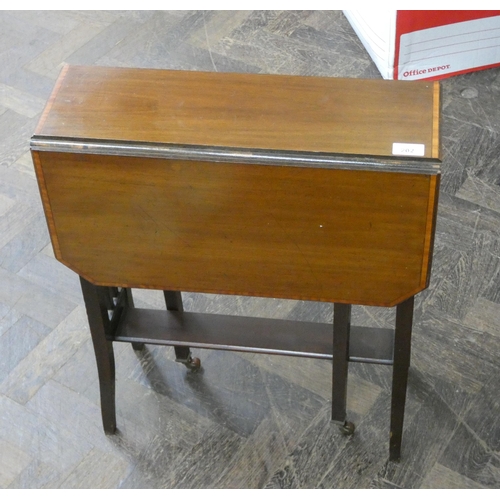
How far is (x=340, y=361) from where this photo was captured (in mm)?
1965

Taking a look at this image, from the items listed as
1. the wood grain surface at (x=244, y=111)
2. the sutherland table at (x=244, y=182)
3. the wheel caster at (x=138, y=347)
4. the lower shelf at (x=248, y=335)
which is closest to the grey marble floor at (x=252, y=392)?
the wheel caster at (x=138, y=347)

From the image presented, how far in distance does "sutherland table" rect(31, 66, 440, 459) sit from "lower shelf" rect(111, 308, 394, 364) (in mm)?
208

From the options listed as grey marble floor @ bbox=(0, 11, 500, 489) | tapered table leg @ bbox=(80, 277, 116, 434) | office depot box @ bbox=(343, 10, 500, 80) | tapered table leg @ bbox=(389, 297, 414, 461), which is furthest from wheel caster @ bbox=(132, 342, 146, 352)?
office depot box @ bbox=(343, 10, 500, 80)

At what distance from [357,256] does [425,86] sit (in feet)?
Answer: 1.17

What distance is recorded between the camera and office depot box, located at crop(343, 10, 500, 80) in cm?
308

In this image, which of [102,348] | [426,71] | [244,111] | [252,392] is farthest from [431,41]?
[102,348]

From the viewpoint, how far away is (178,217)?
1.65 metres

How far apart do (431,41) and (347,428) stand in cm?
160

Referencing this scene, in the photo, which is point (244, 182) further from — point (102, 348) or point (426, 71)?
point (426, 71)

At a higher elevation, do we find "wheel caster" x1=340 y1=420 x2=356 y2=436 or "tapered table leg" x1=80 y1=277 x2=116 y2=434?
"tapered table leg" x1=80 y1=277 x2=116 y2=434

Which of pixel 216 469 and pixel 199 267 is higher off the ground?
pixel 199 267

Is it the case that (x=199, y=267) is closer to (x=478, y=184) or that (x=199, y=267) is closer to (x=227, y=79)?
(x=227, y=79)

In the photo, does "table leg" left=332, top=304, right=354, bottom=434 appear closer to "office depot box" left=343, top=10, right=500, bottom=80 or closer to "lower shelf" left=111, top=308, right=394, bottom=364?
"lower shelf" left=111, top=308, right=394, bottom=364
